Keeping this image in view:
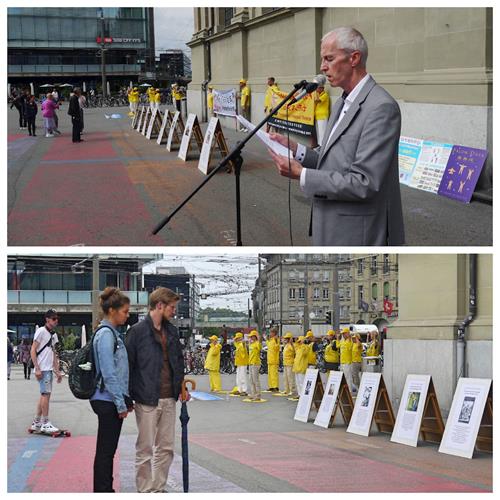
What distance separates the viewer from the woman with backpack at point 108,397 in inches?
247

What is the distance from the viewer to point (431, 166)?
15.0m

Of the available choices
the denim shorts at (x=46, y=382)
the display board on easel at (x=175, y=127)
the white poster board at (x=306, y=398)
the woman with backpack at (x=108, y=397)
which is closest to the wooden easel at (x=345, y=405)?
the white poster board at (x=306, y=398)

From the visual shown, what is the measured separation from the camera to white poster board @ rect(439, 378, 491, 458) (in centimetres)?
897

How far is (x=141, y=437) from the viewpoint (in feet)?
21.6

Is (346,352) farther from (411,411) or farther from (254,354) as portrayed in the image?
(411,411)

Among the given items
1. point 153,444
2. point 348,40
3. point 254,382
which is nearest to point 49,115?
point 254,382

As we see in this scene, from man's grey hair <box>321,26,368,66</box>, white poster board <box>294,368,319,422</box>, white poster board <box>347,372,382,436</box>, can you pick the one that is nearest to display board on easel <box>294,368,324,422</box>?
white poster board <box>294,368,319,422</box>

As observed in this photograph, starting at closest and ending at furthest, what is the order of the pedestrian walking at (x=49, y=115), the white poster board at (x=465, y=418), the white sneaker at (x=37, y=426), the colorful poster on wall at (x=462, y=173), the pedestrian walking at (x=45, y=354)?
the white poster board at (x=465, y=418), the pedestrian walking at (x=45, y=354), the white sneaker at (x=37, y=426), the colorful poster on wall at (x=462, y=173), the pedestrian walking at (x=49, y=115)

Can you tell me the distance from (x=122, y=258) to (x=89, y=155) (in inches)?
460

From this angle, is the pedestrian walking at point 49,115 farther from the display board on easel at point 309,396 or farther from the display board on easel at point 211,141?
the display board on easel at point 309,396

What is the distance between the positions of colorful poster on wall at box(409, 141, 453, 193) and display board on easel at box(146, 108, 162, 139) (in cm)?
1306

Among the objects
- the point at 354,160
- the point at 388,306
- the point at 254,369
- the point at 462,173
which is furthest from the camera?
the point at 388,306

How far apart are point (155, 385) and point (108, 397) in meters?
0.37

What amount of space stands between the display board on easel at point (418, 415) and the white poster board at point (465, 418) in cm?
47
